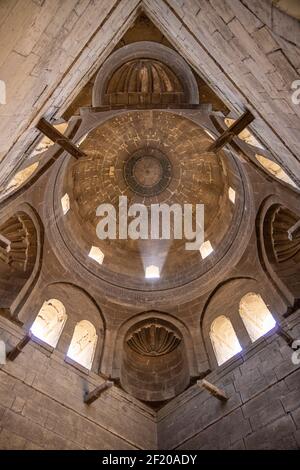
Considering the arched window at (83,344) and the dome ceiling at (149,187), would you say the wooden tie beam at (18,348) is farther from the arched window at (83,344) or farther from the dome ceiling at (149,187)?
the dome ceiling at (149,187)

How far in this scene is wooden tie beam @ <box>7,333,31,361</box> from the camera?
7.87 meters

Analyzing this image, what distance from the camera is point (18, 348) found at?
26.1 feet

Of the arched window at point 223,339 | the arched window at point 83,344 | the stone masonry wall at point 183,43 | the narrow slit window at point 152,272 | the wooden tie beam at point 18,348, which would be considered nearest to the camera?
the stone masonry wall at point 183,43

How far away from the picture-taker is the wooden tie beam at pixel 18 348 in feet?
25.8

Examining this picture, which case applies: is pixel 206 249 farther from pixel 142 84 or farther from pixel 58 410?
pixel 58 410

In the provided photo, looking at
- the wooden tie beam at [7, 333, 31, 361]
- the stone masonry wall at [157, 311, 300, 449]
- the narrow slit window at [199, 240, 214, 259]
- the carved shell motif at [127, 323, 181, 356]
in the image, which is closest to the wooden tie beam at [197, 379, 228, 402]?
the stone masonry wall at [157, 311, 300, 449]

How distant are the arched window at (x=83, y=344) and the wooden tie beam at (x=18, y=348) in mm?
1906

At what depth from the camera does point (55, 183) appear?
1221cm

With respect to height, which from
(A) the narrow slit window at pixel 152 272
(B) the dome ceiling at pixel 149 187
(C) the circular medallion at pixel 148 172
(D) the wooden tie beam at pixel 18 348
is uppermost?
(C) the circular medallion at pixel 148 172

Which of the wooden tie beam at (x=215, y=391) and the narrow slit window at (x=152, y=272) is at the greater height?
the narrow slit window at (x=152, y=272)

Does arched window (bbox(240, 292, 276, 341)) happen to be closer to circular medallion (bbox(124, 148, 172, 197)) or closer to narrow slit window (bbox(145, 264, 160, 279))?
narrow slit window (bbox(145, 264, 160, 279))

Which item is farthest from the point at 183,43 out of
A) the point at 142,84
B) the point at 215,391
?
the point at 215,391

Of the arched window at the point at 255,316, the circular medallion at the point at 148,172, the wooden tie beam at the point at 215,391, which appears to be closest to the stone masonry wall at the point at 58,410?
the wooden tie beam at the point at 215,391

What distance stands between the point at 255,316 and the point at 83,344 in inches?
221
